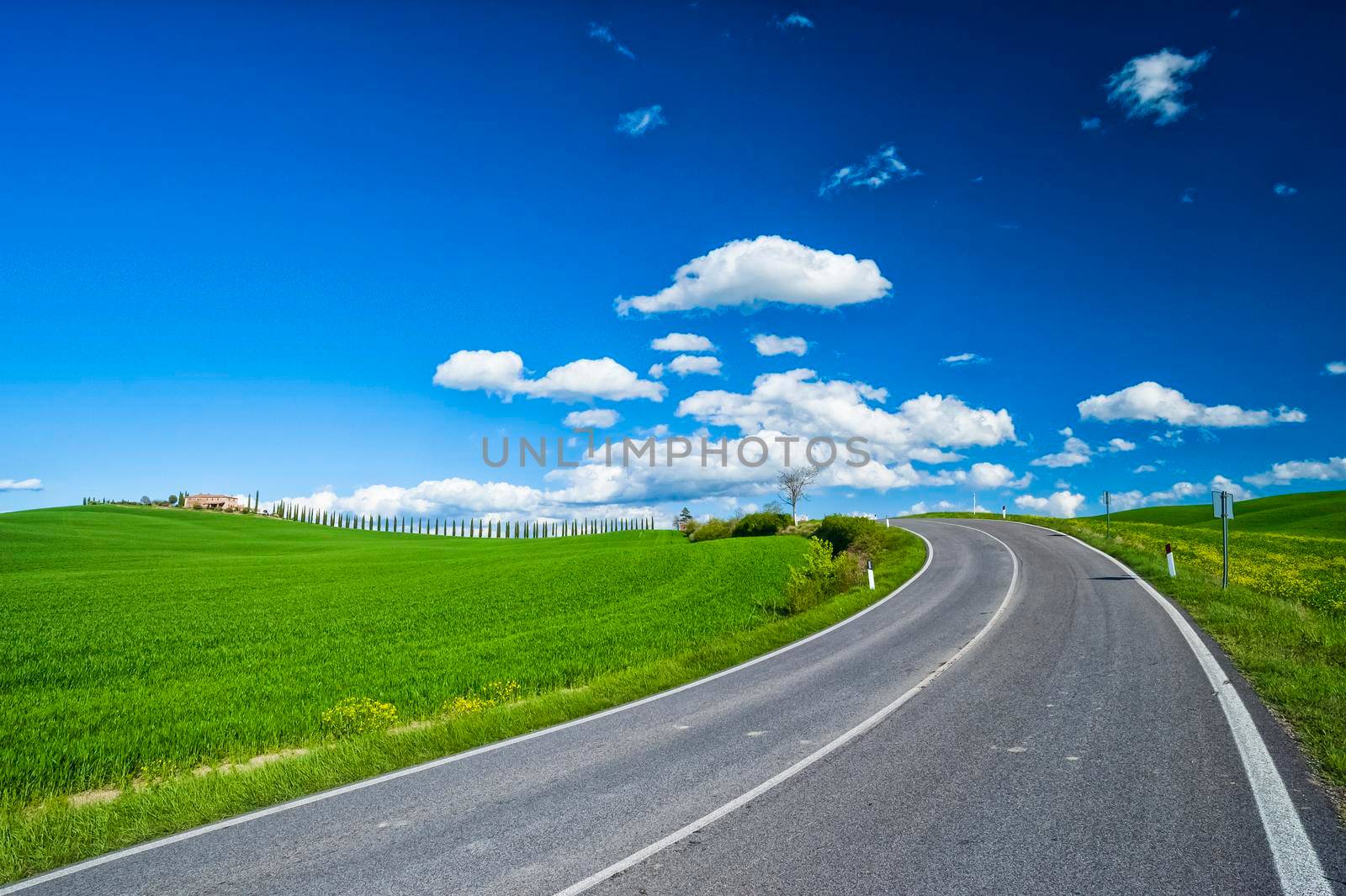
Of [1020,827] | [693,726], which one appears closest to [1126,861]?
[1020,827]

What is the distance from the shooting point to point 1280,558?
1152 inches

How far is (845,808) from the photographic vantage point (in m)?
6.13

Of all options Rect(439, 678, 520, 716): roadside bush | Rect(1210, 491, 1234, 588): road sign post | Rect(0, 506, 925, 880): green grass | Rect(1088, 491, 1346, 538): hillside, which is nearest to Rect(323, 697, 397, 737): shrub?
Rect(0, 506, 925, 880): green grass

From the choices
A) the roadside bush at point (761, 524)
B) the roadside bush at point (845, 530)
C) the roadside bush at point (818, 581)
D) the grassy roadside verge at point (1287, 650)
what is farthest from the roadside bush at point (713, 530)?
the grassy roadside verge at point (1287, 650)

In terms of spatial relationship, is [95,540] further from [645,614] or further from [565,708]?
[565,708]

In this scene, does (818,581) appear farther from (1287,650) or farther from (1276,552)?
(1276,552)

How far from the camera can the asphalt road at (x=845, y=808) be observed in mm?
5012

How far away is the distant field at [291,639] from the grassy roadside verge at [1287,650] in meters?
10.1

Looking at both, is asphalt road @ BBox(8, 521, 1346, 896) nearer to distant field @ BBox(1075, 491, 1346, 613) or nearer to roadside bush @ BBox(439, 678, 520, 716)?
roadside bush @ BBox(439, 678, 520, 716)

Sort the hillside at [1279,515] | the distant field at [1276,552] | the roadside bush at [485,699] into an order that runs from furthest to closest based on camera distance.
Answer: the hillside at [1279,515], the distant field at [1276,552], the roadside bush at [485,699]

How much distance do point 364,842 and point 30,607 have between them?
3160 cm

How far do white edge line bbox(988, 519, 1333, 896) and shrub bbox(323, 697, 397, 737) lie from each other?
34.0 feet

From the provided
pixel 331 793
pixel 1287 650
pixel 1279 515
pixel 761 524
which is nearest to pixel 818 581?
pixel 1287 650

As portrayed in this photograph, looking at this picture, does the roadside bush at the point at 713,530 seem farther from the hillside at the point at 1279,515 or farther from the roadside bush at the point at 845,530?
the hillside at the point at 1279,515
